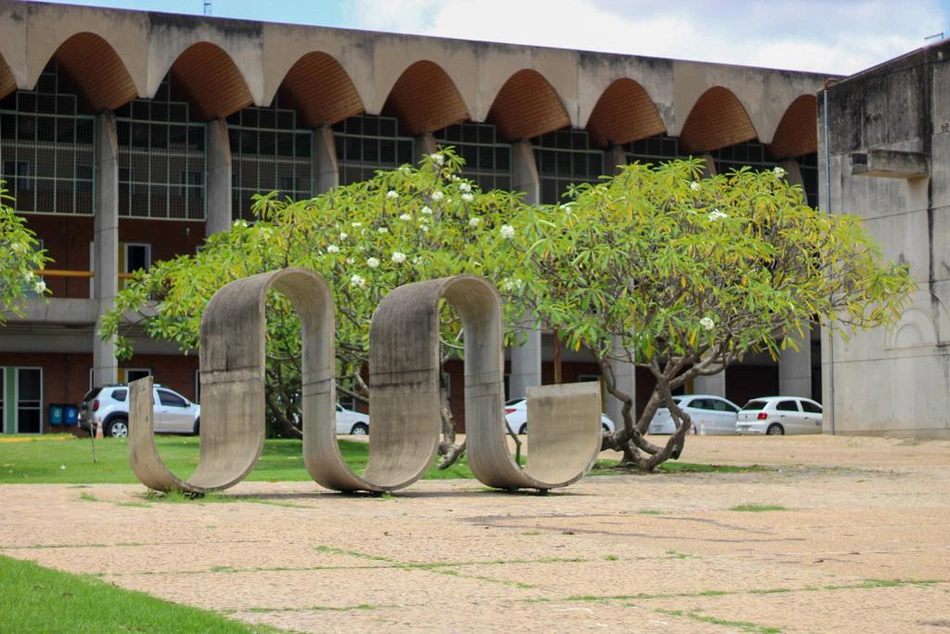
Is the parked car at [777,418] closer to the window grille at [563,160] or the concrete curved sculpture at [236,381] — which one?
the window grille at [563,160]

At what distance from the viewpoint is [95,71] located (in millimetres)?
43500

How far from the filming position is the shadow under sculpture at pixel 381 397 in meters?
14.8

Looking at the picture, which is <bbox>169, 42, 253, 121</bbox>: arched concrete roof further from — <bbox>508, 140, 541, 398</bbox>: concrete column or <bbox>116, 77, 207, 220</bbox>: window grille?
<bbox>508, 140, 541, 398</bbox>: concrete column

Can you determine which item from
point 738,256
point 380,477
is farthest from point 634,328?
point 380,477

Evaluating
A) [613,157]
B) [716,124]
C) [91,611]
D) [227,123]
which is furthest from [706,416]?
[91,611]

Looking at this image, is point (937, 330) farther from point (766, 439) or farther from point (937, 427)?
point (766, 439)

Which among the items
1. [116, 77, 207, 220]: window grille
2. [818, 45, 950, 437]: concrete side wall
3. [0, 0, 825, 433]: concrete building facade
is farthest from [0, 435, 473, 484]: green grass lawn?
[116, 77, 207, 220]: window grille

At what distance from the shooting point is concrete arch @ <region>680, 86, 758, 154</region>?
50.8m

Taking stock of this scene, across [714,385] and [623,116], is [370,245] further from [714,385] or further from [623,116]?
[714,385]

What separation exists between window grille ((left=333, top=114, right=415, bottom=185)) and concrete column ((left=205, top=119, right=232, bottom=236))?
441 centimetres

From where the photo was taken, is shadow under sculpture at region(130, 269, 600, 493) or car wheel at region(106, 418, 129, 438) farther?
car wheel at region(106, 418, 129, 438)

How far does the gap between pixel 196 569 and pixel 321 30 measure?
3745cm

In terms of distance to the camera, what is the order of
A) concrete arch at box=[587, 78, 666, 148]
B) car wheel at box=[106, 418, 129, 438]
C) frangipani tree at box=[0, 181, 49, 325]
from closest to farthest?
frangipani tree at box=[0, 181, 49, 325]
car wheel at box=[106, 418, 129, 438]
concrete arch at box=[587, 78, 666, 148]

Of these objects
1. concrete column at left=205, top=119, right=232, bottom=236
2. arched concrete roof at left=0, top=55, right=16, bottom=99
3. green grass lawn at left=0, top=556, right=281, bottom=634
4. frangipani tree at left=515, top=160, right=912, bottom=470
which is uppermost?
arched concrete roof at left=0, top=55, right=16, bottom=99
